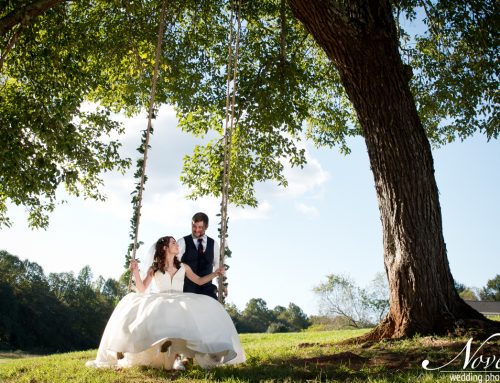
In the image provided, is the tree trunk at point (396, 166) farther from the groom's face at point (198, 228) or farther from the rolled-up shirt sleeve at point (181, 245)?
the rolled-up shirt sleeve at point (181, 245)

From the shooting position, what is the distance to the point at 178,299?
Answer: 17.7 feet

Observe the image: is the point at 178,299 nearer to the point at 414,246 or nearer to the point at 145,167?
the point at 145,167

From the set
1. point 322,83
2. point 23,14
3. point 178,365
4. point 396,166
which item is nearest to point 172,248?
point 178,365

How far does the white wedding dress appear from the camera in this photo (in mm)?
5117

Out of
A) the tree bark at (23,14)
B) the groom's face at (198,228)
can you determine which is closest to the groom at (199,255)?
the groom's face at (198,228)

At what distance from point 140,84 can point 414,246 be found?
7928 mm

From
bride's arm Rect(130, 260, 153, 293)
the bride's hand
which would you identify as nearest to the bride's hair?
bride's arm Rect(130, 260, 153, 293)

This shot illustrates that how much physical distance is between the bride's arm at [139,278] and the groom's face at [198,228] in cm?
83

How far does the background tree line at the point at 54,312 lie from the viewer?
40062mm

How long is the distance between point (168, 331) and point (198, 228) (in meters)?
1.69

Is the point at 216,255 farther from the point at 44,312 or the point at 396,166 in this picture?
the point at 44,312

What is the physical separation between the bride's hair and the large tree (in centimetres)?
308

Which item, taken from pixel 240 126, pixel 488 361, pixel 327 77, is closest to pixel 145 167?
pixel 488 361

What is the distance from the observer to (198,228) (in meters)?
6.49
